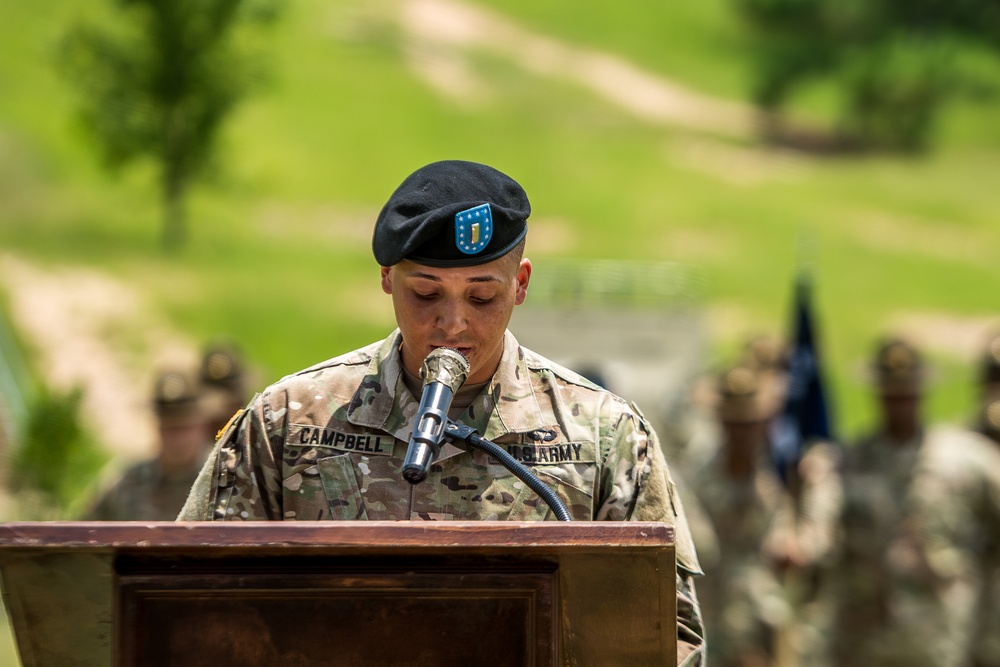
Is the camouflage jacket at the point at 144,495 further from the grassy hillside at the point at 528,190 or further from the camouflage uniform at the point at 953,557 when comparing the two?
the grassy hillside at the point at 528,190

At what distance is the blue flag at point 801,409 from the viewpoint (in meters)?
10.7

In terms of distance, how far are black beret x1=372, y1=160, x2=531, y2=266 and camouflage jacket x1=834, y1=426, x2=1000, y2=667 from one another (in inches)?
249

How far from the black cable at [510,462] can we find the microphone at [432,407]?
5.2 inches

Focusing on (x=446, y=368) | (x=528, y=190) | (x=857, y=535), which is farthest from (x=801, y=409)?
(x=528, y=190)

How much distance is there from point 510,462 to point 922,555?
647 centimetres

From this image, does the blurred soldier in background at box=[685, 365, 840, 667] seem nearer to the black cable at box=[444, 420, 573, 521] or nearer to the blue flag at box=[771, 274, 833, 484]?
the blue flag at box=[771, 274, 833, 484]

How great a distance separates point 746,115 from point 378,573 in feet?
94.9

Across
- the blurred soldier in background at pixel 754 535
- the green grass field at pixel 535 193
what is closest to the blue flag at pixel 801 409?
the blurred soldier in background at pixel 754 535

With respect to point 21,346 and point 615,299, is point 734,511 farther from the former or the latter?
point 21,346

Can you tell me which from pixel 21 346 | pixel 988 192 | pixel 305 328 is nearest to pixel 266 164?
pixel 305 328

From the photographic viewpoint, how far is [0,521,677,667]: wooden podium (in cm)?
272

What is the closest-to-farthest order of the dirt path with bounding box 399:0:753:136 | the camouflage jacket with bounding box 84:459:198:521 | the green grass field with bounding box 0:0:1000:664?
the camouflage jacket with bounding box 84:459:198:521 → the green grass field with bounding box 0:0:1000:664 → the dirt path with bounding box 399:0:753:136

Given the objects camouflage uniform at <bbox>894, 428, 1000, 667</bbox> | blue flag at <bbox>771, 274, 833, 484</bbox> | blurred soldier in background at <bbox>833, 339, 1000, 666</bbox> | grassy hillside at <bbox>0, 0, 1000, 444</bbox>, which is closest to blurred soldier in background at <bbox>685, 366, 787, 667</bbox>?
blurred soldier in background at <bbox>833, 339, 1000, 666</bbox>

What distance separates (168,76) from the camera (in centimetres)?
1981
